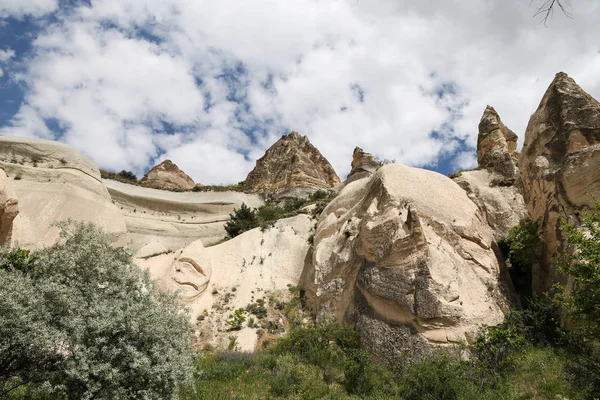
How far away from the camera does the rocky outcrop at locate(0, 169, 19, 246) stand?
998 centimetres

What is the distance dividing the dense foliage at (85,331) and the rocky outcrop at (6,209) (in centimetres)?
369

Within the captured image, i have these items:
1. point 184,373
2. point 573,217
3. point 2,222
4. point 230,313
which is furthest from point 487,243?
point 2,222

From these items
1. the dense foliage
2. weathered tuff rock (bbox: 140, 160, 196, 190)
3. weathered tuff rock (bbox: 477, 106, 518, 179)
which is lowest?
the dense foliage

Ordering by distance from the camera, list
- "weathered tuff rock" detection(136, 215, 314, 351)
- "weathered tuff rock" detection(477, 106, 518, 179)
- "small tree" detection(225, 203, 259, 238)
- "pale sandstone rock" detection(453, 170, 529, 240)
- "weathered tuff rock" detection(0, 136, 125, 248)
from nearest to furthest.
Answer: "weathered tuff rock" detection(136, 215, 314, 351) < "pale sandstone rock" detection(453, 170, 529, 240) < "weathered tuff rock" detection(0, 136, 125, 248) < "weathered tuff rock" detection(477, 106, 518, 179) < "small tree" detection(225, 203, 259, 238)

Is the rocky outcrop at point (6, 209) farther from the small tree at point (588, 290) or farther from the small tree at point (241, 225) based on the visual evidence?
the small tree at point (588, 290)

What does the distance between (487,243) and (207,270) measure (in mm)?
9742

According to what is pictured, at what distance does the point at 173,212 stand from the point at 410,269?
24.2 m

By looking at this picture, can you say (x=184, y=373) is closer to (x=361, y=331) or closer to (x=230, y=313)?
(x=361, y=331)

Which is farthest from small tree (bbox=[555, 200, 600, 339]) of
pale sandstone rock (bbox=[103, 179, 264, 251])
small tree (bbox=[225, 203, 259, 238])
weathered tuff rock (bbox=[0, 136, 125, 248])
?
pale sandstone rock (bbox=[103, 179, 264, 251])

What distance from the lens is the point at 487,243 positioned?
1234 cm

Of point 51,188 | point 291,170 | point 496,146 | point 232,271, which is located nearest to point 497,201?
point 496,146

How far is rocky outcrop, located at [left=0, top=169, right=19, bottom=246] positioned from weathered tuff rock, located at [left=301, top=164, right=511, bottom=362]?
8.93 meters

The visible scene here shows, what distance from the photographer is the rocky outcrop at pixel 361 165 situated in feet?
107

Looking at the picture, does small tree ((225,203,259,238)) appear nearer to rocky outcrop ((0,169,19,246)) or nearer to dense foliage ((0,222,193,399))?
rocky outcrop ((0,169,19,246))
